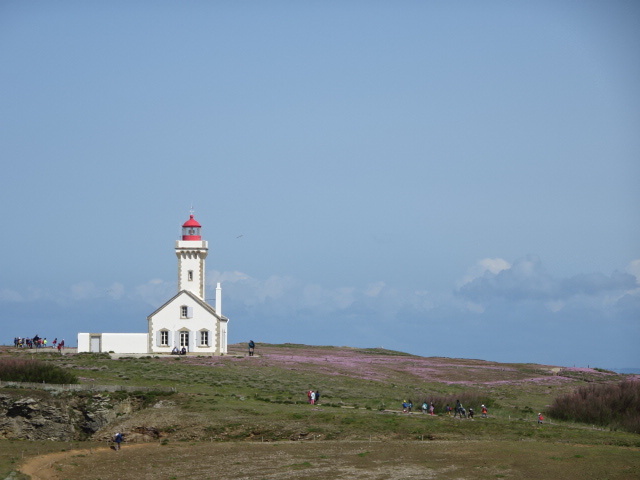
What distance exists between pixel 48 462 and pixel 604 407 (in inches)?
1442

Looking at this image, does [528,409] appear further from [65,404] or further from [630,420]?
[65,404]

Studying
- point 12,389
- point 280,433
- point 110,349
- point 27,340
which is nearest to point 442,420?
point 280,433

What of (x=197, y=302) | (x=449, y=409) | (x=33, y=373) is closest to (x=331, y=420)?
Result: (x=449, y=409)

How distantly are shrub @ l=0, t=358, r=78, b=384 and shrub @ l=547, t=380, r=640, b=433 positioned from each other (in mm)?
33890

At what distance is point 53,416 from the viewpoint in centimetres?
5719

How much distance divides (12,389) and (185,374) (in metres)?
14.9

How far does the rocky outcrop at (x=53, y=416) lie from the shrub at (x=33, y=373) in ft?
16.2

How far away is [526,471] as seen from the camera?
44.7m

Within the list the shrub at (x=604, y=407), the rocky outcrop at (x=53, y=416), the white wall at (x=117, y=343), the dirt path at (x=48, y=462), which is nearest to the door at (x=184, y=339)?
the white wall at (x=117, y=343)

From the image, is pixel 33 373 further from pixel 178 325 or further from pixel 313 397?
pixel 178 325

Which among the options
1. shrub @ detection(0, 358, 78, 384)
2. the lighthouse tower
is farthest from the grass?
the lighthouse tower

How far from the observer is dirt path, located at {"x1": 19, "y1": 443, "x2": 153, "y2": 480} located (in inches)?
1745

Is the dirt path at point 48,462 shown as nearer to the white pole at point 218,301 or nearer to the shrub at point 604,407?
the shrub at point 604,407

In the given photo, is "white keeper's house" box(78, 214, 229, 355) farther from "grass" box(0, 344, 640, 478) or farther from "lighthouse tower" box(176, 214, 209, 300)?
"grass" box(0, 344, 640, 478)
